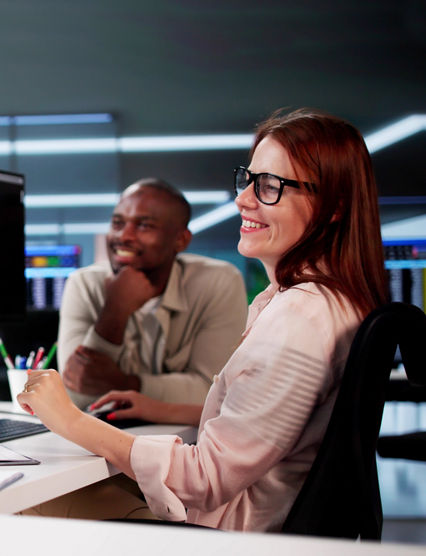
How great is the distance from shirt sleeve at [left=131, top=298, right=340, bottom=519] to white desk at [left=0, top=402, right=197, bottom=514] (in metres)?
0.13

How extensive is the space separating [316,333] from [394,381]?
231 centimetres

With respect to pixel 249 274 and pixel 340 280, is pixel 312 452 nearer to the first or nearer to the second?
pixel 340 280

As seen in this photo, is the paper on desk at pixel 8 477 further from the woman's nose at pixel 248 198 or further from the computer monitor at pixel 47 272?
the computer monitor at pixel 47 272

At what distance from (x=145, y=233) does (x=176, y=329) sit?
0.45 meters

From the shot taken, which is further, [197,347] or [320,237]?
[197,347]

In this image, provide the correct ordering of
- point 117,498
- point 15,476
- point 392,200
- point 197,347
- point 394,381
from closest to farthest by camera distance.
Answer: point 15,476
point 117,498
point 197,347
point 394,381
point 392,200

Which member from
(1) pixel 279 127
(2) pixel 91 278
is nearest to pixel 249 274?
(2) pixel 91 278

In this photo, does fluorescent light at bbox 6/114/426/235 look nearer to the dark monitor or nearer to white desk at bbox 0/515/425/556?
the dark monitor

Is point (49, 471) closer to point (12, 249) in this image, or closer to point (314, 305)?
point (314, 305)

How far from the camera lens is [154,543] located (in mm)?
376

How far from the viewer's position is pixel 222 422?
1010 millimetres

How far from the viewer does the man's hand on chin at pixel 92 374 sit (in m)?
1.91

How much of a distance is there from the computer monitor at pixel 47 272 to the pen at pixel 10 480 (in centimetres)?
268

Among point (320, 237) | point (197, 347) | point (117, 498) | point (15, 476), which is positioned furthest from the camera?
point (197, 347)
